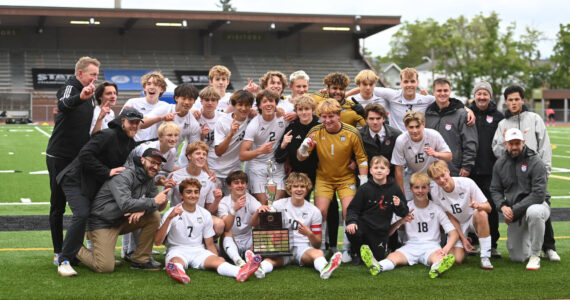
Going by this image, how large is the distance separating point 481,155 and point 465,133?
36 centimetres

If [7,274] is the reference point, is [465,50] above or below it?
above

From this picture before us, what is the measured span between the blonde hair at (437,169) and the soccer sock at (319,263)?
4.41 ft

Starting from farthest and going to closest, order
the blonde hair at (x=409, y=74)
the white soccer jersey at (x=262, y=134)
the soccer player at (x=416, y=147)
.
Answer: the blonde hair at (x=409, y=74) → the white soccer jersey at (x=262, y=134) → the soccer player at (x=416, y=147)

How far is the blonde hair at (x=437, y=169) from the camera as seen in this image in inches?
261

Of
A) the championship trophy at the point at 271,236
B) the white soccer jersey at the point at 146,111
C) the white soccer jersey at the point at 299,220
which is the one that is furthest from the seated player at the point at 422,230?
the white soccer jersey at the point at 146,111

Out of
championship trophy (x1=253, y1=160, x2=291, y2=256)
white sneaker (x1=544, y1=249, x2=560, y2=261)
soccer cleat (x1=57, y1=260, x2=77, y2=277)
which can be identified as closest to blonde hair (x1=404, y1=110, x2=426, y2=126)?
championship trophy (x1=253, y1=160, x2=291, y2=256)

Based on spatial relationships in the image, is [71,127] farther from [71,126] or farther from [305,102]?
[305,102]

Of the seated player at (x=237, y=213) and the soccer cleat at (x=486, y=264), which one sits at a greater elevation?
the seated player at (x=237, y=213)

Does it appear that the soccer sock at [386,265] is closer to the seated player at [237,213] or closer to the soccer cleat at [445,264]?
the soccer cleat at [445,264]

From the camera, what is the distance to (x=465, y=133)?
726cm

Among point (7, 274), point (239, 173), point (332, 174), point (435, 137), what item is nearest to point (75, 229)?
point (7, 274)

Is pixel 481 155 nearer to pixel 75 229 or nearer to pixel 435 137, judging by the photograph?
pixel 435 137

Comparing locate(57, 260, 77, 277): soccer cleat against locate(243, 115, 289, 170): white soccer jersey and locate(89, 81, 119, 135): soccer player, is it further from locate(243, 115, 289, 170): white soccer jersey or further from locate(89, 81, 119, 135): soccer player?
locate(243, 115, 289, 170): white soccer jersey

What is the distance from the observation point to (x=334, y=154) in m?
6.96
